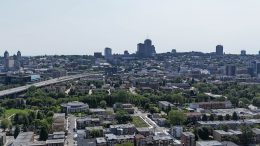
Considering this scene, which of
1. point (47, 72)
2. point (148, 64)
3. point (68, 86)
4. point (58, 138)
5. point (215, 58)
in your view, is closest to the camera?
point (58, 138)

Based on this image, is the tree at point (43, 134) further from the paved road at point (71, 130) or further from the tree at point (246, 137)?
the tree at point (246, 137)

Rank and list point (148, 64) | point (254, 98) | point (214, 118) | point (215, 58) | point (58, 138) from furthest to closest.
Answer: point (215, 58)
point (148, 64)
point (254, 98)
point (214, 118)
point (58, 138)

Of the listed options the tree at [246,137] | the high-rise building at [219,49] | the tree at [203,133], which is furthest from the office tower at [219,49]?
the tree at [246,137]

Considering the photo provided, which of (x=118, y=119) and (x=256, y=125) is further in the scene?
(x=118, y=119)

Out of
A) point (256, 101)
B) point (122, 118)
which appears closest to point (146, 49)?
point (256, 101)

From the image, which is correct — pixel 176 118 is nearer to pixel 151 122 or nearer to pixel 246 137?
pixel 151 122

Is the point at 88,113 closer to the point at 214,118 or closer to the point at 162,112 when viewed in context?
the point at 162,112

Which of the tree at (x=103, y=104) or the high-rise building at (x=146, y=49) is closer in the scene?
the tree at (x=103, y=104)

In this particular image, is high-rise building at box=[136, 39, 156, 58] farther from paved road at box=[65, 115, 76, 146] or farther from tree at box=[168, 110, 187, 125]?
tree at box=[168, 110, 187, 125]

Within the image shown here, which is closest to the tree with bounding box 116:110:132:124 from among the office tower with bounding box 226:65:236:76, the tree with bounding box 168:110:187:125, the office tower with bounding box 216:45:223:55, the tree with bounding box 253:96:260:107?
the tree with bounding box 168:110:187:125

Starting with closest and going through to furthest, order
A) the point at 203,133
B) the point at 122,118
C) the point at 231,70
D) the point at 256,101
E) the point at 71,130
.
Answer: the point at 203,133
the point at 71,130
the point at 122,118
the point at 256,101
the point at 231,70

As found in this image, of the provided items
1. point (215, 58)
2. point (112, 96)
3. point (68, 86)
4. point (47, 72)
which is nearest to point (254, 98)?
point (112, 96)
